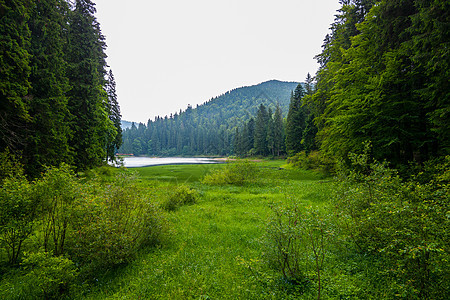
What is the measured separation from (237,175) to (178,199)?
9.33m

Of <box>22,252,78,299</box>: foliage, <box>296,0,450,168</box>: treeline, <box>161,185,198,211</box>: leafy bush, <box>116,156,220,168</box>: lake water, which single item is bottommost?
<box>116,156,220,168</box>: lake water

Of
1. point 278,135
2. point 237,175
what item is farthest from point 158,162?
point 237,175

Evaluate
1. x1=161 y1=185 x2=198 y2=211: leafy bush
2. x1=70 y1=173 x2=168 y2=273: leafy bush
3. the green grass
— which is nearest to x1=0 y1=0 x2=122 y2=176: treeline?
x1=161 y1=185 x2=198 y2=211: leafy bush

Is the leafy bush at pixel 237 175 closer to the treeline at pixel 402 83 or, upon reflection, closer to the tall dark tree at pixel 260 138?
the treeline at pixel 402 83

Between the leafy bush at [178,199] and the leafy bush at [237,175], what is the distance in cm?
764

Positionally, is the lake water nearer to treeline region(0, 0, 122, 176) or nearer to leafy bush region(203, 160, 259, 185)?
treeline region(0, 0, 122, 176)

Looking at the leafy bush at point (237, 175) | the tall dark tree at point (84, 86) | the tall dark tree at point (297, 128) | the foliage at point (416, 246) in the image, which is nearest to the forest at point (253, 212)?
the foliage at point (416, 246)

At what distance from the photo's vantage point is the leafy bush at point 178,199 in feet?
35.4

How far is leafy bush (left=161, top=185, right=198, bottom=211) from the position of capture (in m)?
10.8

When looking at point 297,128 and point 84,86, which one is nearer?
point 84,86

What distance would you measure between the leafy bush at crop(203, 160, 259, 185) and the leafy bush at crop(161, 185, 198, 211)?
764 centimetres

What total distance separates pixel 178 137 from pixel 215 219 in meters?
126

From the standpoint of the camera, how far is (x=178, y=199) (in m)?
11.5

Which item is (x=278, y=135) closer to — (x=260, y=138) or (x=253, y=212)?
(x=260, y=138)
